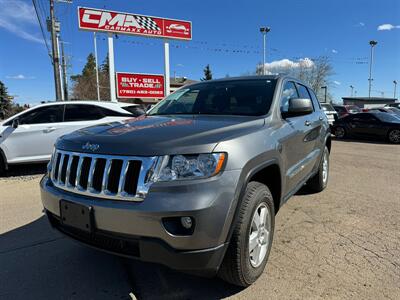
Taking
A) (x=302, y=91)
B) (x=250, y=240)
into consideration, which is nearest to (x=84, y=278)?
(x=250, y=240)

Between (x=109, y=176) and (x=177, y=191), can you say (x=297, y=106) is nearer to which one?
(x=177, y=191)

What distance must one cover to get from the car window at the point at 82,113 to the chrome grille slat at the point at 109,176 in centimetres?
556

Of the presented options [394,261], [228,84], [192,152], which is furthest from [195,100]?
[394,261]

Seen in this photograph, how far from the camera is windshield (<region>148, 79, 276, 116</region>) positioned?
11.5 ft

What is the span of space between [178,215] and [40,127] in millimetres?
6390

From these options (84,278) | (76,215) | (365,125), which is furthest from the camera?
(365,125)

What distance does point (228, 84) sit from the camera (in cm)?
405

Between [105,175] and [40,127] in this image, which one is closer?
[105,175]

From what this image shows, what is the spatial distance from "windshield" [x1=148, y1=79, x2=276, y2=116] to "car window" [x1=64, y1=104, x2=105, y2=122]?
414 centimetres

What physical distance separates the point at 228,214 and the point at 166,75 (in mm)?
17156

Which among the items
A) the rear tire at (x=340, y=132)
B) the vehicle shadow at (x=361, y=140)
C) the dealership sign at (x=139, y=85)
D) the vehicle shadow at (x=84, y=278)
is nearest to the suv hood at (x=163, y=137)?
the vehicle shadow at (x=84, y=278)

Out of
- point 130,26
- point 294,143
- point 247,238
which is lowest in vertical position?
point 247,238

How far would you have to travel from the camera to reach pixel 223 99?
3801 millimetres

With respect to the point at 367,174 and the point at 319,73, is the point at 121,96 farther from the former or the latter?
the point at 319,73
